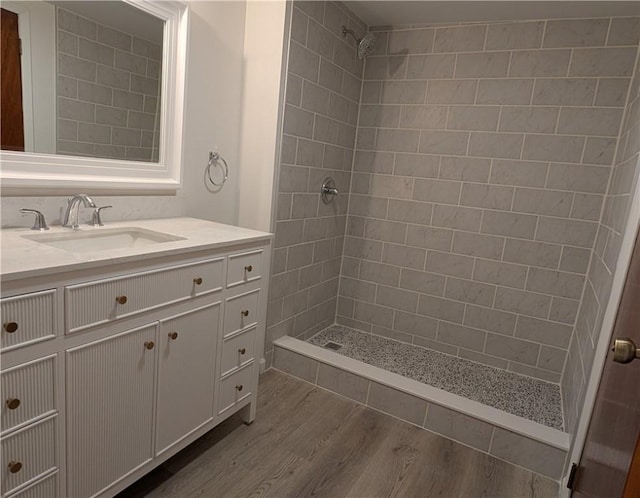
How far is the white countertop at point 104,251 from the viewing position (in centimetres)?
108

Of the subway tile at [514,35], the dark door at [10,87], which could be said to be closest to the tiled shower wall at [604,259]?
the subway tile at [514,35]

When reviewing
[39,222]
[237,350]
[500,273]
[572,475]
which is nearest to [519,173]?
[500,273]

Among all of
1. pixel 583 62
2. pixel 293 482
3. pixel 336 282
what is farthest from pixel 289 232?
pixel 583 62

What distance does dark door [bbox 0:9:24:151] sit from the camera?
145 cm

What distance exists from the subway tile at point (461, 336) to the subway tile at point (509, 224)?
67 cm

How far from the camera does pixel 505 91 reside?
8.54 feet

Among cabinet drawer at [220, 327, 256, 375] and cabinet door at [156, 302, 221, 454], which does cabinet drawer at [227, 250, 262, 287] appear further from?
cabinet drawer at [220, 327, 256, 375]

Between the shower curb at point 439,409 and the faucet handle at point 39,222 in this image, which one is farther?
the shower curb at point 439,409

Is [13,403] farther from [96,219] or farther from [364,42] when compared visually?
[364,42]

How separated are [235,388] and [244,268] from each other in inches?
21.7

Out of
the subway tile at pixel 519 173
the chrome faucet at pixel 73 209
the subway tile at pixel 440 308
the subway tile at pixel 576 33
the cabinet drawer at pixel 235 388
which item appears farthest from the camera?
the subway tile at pixel 440 308

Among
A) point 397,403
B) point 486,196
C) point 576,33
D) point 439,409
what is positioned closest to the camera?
point 439,409

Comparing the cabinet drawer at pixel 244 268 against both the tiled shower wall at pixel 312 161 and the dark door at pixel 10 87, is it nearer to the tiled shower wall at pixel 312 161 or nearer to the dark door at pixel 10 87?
the tiled shower wall at pixel 312 161

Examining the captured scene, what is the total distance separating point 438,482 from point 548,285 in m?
1.41
